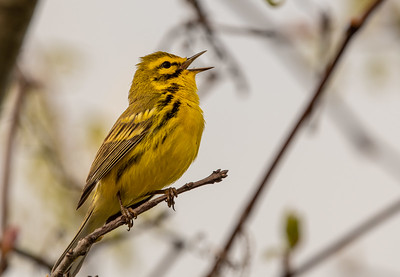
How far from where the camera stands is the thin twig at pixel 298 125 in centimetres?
265

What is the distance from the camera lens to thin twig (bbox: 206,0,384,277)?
8.69 feet

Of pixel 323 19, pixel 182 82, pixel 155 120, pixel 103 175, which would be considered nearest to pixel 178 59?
pixel 182 82

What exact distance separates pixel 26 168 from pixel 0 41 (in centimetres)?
400

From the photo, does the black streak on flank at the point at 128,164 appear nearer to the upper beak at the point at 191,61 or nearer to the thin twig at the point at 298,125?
the upper beak at the point at 191,61

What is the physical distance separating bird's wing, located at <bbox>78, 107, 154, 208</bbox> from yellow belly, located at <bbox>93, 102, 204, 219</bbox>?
67 mm

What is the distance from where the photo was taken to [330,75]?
2727 millimetres

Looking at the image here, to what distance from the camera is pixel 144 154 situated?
15.1 feet


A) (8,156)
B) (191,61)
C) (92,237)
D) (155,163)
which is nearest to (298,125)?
(92,237)

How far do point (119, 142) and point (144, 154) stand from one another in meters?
0.34

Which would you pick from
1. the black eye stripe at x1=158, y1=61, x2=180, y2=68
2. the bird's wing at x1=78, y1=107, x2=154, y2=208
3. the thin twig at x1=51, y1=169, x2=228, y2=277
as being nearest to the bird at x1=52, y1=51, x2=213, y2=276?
the bird's wing at x1=78, y1=107, x2=154, y2=208

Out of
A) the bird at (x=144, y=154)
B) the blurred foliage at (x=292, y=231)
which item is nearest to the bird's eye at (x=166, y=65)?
the bird at (x=144, y=154)

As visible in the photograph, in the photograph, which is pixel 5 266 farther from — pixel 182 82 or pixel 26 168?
pixel 26 168

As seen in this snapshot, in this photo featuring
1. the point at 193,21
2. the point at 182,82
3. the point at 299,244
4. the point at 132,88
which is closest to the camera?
the point at 299,244

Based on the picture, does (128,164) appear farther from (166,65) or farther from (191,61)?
(166,65)
